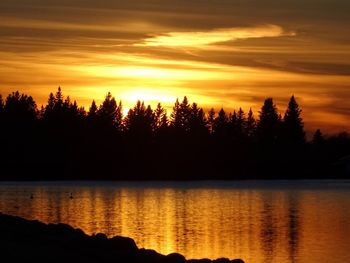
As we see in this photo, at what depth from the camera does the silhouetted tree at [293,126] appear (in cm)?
15750

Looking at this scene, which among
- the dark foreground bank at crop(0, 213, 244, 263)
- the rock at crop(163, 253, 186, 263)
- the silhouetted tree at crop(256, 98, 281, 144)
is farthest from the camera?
the silhouetted tree at crop(256, 98, 281, 144)

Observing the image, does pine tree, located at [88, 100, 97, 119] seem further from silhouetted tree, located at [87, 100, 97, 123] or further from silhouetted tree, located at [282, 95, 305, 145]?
silhouetted tree, located at [282, 95, 305, 145]

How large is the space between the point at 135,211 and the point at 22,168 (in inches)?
3023

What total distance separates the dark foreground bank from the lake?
802cm

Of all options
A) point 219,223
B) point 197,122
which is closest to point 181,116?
point 197,122

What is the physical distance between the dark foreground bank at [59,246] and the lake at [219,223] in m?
8.02

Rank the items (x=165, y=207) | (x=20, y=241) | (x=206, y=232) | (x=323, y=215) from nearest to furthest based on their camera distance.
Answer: (x=20, y=241) < (x=206, y=232) < (x=323, y=215) < (x=165, y=207)

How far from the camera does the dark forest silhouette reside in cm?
14000

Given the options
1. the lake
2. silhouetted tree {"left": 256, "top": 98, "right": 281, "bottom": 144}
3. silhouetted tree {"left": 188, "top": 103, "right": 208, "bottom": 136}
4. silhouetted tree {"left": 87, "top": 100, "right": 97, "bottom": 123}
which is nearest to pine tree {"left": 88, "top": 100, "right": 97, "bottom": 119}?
silhouetted tree {"left": 87, "top": 100, "right": 97, "bottom": 123}

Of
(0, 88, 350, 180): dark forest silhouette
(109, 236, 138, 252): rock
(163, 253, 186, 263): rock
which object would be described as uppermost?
(0, 88, 350, 180): dark forest silhouette

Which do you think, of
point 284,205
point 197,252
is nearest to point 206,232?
point 197,252

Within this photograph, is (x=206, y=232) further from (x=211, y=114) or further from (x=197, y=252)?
(x=211, y=114)

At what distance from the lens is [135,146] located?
477ft

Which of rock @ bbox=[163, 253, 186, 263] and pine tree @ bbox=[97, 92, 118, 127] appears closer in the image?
rock @ bbox=[163, 253, 186, 263]
